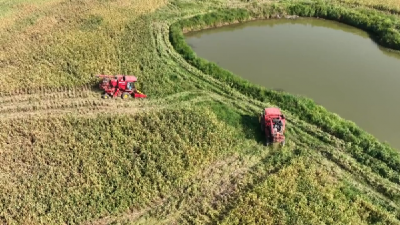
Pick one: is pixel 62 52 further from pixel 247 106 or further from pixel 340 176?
pixel 340 176

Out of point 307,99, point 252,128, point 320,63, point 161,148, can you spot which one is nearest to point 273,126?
point 252,128

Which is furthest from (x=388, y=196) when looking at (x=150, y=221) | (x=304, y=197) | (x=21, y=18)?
(x=21, y=18)

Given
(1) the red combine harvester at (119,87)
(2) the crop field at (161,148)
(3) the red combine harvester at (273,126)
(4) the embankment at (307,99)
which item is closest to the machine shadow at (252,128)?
(2) the crop field at (161,148)

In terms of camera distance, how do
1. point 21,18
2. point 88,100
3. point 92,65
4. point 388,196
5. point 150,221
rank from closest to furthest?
point 150,221 → point 388,196 → point 88,100 → point 92,65 → point 21,18

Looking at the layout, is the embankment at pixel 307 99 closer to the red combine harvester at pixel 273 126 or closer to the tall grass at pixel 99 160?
the red combine harvester at pixel 273 126

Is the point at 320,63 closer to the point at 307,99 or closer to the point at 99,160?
the point at 307,99

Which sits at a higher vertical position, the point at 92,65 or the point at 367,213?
the point at 92,65
